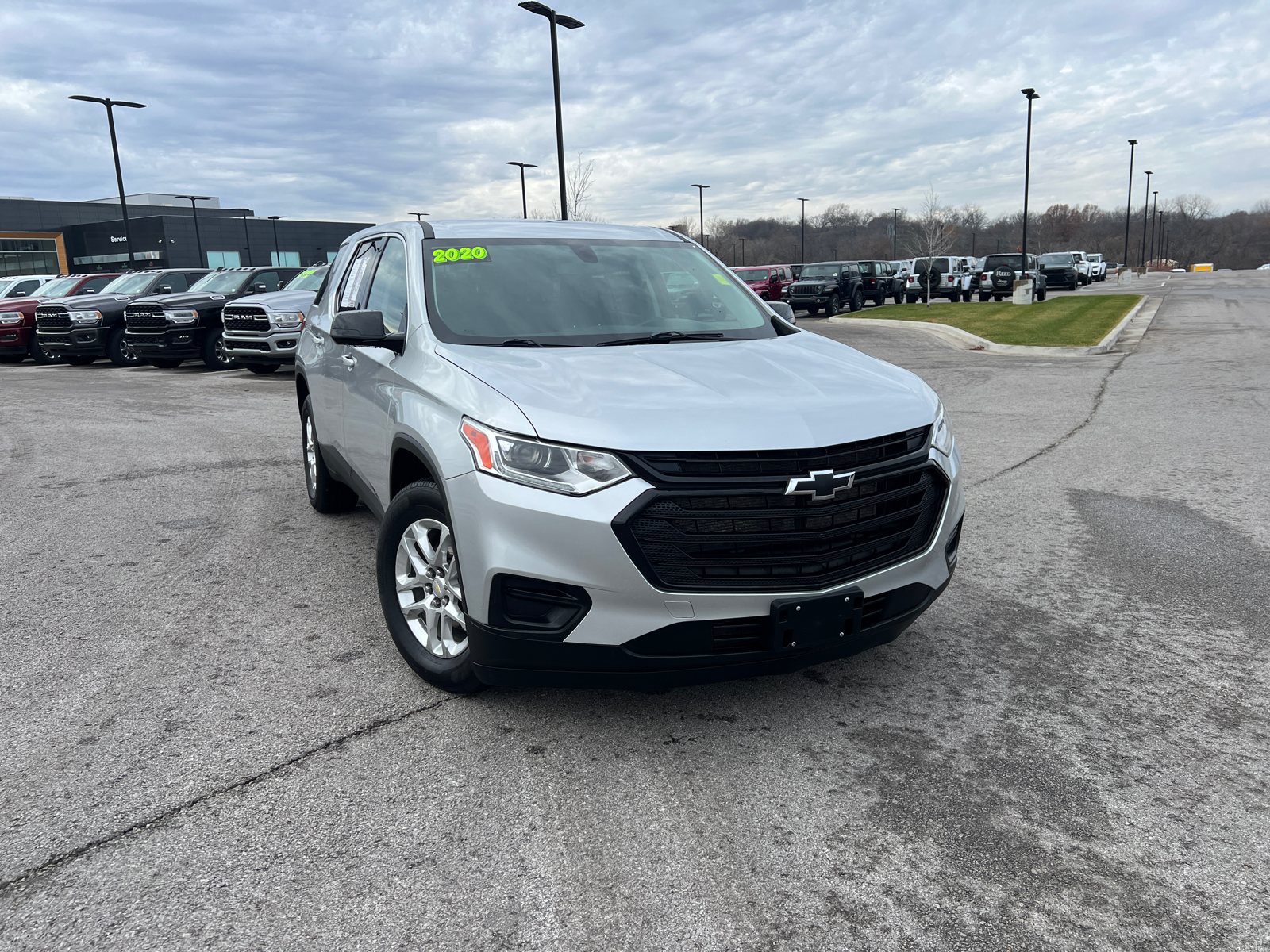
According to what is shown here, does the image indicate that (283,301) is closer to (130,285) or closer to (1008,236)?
(130,285)

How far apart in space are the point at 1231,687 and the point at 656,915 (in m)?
2.62

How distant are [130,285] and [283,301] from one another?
7187 millimetres

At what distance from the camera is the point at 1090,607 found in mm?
4637

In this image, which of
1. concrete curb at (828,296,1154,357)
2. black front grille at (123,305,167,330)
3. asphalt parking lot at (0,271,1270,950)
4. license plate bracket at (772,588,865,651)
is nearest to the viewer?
asphalt parking lot at (0,271,1270,950)

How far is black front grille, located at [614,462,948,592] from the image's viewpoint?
2.97 meters

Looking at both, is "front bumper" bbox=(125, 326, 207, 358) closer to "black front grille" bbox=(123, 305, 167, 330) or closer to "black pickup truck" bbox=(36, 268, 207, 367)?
"black front grille" bbox=(123, 305, 167, 330)

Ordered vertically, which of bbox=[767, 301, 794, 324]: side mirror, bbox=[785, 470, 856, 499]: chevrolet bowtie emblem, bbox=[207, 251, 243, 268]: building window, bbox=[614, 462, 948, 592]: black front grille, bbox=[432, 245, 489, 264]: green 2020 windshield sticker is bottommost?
Result: bbox=[614, 462, 948, 592]: black front grille

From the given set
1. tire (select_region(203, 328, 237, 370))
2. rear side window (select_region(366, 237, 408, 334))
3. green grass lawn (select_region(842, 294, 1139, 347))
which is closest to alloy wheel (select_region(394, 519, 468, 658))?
rear side window (select_region(366, 237, 408, 334))

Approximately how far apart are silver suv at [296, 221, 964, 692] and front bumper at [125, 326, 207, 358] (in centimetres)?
1596

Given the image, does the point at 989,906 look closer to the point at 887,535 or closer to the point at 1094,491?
the point at 887,535

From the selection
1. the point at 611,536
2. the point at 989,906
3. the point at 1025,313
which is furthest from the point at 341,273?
the point at 1025,313

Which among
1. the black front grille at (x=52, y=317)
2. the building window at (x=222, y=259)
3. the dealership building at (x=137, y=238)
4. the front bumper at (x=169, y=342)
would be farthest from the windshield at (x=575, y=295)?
the building window at (x=222, y=259)

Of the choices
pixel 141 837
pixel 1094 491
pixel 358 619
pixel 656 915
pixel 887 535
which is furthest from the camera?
pixel 1094 491

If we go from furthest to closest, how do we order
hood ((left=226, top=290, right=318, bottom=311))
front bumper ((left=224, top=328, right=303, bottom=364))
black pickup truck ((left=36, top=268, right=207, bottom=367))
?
black pickup truck ((left=36, top=268, right=207, bottom=367)) → hood ((left=226, top=290, right=318, bottom=311)) → front bumper ((left=224, top=328, right=303, bottom=364))
